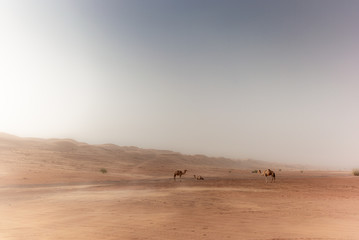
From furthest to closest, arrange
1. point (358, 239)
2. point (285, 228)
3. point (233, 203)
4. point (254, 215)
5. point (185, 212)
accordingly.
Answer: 1. point (233, 203)
2. point (185, 212)
3. point (254, 215)
4. point (285, 228)
5. point (358, 239)

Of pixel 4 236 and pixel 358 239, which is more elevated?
pixel 358 239

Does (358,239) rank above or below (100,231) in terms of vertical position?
above

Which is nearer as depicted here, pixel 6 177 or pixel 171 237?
pixel 171 237

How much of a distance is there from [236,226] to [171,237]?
7.76 feet

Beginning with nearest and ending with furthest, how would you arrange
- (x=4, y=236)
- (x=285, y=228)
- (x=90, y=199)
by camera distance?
(x=4, y=236) → (x=285, y=228) → (x=90, y=199)

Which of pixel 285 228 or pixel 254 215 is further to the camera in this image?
pixel 254 215

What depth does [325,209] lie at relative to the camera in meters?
13.1

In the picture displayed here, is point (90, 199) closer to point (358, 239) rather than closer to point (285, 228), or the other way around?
point (285, 228)

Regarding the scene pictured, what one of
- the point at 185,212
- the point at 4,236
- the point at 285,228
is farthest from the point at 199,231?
the point at 4,236

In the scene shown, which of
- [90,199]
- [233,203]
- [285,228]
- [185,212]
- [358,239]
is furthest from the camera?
[90,199]

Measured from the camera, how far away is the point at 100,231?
30.1 feet

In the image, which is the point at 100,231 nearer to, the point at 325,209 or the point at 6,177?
the point at 325,209

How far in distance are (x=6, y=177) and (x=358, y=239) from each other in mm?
33230

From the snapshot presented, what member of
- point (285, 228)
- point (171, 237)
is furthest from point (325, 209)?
point (171, 237)
